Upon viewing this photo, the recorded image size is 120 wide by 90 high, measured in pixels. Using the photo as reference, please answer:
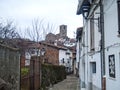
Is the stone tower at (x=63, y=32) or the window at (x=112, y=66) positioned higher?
the stone tower at (x=63, y=32)

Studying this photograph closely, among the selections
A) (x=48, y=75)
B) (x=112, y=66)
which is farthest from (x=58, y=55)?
(x=112, y=66)

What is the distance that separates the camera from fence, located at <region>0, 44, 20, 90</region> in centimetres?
1101

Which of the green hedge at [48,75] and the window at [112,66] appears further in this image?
the green hedge at [48,75]

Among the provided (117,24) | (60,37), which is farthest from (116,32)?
(60,37)

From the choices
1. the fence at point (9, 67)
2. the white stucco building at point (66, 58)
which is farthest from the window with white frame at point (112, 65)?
the white stucco building at point (66, 58)

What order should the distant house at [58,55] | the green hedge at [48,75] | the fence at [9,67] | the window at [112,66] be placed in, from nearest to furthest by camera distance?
the fence at [9,67]
the window at [112,66]
the green hedge at [48,75]
the distant house at [58,55]

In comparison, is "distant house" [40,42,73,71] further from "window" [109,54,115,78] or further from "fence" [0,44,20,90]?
"window" [109,54,115,78]

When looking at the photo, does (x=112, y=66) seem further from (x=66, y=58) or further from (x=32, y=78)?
(x=66, y=58)

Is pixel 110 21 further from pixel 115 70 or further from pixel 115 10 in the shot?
pixel 115 70

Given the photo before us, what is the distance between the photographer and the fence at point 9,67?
11008 millimetres

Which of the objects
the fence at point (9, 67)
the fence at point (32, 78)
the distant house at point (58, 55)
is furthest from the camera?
the distant house at point (58, 55)

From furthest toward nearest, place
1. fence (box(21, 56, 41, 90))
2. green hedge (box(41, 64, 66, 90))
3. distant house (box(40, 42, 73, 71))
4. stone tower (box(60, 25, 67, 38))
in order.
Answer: stone tower (box(60, 25, 67, 38)), distant house (box(40, 42, 73, 71)), green hedge (box(41, 64, 66, 90)), fence (box(21, 56, 41, 90))

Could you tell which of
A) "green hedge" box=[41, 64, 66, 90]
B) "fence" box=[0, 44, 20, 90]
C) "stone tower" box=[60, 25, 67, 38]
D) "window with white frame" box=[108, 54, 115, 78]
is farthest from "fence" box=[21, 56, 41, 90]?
"stone tower" box=[60, 25, 67, 38]

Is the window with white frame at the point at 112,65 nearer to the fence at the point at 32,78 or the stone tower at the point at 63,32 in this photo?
the fence at the point at 32,78
